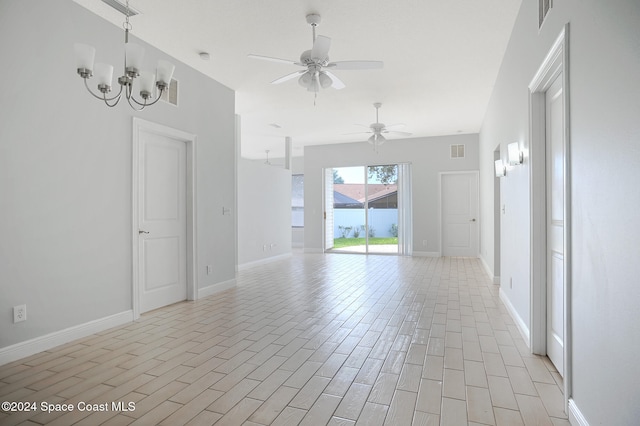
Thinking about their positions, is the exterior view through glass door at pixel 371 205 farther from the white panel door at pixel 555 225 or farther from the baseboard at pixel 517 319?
the white panel door at pixel 555 225

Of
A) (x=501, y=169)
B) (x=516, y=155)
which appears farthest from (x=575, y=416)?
(x=501, y=169)

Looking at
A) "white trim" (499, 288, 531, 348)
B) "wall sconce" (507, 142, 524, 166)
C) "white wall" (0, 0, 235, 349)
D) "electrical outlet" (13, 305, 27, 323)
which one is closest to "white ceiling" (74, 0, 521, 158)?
"white wall" (0, 0, 235, 349)

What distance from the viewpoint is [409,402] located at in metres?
2.14

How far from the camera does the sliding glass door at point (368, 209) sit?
9.36 metres

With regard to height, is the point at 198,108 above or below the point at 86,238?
above

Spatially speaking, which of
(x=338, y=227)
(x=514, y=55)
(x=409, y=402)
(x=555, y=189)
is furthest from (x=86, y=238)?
(x=338, y=227)

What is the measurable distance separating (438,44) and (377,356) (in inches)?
135

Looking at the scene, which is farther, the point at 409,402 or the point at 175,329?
the point at 175,329

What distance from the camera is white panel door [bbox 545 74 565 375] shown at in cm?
251

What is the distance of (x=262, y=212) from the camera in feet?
26.6

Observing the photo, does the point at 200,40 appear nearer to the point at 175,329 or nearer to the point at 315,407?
the point at 175,329

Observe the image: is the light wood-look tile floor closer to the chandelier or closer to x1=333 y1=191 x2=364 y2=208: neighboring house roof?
the chandelier

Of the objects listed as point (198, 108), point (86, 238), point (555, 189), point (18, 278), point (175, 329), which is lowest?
point (175, 329)

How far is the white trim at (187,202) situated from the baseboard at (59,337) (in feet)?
0.74
